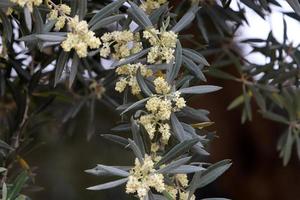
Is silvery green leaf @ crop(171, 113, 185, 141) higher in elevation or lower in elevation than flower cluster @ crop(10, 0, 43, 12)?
lower

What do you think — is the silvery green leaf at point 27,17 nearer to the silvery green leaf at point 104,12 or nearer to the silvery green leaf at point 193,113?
the silvery green leaf at point 104,12

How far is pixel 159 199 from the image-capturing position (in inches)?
20.0

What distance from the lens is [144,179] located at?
49 centimetres

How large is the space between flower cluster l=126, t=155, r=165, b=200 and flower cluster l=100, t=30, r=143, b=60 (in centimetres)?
12

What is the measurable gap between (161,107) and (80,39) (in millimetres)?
101

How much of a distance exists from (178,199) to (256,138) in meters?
1.39

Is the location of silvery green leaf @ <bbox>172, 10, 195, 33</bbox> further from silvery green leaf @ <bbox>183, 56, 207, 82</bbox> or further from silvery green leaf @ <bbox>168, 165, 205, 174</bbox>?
silvery green leaf @ <bbox>168, 165, 205, 174</bbox>

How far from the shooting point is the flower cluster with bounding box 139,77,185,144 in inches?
20.1

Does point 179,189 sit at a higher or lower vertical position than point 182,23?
lower

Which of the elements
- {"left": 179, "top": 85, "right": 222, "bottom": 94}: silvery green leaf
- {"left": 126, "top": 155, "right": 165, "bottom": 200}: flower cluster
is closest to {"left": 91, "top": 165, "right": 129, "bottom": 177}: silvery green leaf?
{"left": 126, "top": 155, "right": 165, "bottom": 200}: flower cluster

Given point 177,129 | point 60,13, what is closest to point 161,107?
point 177,129

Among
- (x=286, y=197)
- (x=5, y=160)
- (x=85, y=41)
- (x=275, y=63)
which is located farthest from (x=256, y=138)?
(x=85, y=41)

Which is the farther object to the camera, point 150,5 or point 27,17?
point 150,5

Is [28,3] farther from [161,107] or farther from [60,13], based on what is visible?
[161,107]
